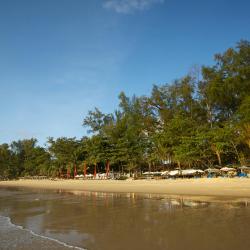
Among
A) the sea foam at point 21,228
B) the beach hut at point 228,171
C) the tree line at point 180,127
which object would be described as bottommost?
the sea foam at point 21,228

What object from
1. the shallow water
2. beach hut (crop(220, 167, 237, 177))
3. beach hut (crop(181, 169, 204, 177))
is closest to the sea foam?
the shallow water

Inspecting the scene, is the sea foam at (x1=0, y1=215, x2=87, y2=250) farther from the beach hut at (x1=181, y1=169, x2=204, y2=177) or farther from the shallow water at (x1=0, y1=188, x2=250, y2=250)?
the beach hut at (x1=181, y1=169, x2=204, y2=177)

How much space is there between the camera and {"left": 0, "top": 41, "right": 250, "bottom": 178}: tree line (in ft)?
151

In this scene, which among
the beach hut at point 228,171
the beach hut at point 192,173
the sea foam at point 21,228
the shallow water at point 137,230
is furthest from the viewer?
the beach hut at point 192,173

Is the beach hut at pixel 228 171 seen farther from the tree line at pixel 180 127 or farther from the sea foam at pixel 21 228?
the sea foam at pixel 21 228

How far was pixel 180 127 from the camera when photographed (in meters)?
49.7

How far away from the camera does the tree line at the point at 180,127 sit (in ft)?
151

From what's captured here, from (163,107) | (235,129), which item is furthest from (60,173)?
(235,129)

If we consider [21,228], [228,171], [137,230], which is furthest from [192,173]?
[137,230]

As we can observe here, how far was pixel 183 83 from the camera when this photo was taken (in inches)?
2207

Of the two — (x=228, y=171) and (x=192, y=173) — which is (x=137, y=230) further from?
(x=192, y=173)

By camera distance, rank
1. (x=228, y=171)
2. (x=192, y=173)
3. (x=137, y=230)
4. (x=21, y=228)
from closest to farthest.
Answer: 1. (x=137, y=230)
2. (x=21, y=228)
3. (x=228, y=171)
4. (x=192, y=173)

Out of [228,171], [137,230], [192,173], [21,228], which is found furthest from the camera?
[192,173]

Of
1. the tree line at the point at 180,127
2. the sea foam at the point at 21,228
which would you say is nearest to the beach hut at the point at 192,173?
the tree line at the point at 180,127
